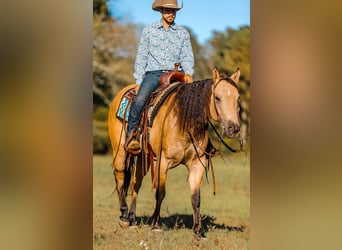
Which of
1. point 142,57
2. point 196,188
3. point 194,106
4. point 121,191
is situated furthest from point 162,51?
point 121,191

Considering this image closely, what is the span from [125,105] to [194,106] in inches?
26.6

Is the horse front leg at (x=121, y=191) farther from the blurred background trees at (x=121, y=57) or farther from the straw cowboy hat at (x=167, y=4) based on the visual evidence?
the straw cowboy hat at (x=167, y=4)

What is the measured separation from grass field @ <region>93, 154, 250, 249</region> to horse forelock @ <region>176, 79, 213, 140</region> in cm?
42

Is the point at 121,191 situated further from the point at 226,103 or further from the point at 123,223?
the point at 226,103

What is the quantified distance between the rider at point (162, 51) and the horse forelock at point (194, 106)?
17 centimetres

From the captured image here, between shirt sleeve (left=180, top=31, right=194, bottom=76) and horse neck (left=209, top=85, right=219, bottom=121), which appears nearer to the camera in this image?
horse neck (left=209, top=85, right=219, bottom=121)

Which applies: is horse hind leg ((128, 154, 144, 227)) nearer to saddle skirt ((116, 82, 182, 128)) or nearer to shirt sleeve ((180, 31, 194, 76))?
saddle skirt ((116, 82, 182, 128))

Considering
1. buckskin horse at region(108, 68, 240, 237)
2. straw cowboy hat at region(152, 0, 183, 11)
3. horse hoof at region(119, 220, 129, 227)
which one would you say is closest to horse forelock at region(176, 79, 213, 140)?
buckskin horse at region(108, 68, 240, 237)

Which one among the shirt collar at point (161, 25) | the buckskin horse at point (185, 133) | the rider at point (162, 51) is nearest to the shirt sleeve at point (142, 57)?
the rider at point (162, 51)

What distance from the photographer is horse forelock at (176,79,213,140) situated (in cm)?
462

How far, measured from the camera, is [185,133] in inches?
187
